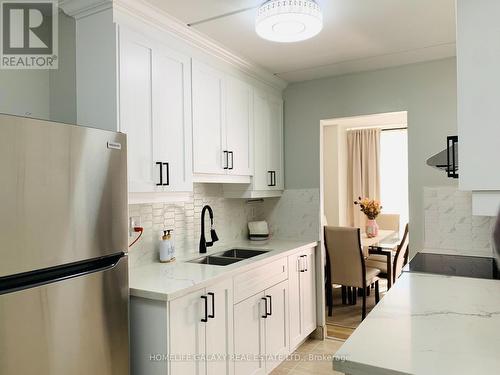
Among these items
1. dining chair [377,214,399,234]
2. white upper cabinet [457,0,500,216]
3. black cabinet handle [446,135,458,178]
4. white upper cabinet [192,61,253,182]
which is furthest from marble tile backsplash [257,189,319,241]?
dining chair [377,214,399,234]

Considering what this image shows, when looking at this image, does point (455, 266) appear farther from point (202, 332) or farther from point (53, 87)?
point (53, 87)

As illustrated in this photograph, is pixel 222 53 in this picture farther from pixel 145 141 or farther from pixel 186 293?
pixel 186 293

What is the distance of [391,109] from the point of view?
3.11 m

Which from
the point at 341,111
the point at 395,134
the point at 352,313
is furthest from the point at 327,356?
the point at 395,134

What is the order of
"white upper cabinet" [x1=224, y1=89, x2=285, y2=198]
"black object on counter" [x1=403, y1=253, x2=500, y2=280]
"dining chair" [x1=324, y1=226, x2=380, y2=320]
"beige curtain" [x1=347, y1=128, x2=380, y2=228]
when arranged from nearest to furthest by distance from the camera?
"black object on counter" [x1=403, y1=253, x2=500, y2=280] < "white upper cabinet" [x1=224, y1=89, x2=285, y2=198] < "dining chair" [x1=324, y1=226, x2=380, y2=320] < "beige curtain" [x1=347, y1=128, x2=380, y2=228]

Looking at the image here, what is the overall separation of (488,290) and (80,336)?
185 cm

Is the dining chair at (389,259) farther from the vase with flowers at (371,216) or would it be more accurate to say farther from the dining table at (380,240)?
the vase with flowers at (371,216)

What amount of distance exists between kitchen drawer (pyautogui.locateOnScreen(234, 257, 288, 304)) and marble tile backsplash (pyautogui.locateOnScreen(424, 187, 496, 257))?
1205 mm

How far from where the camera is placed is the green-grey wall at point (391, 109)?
293cm

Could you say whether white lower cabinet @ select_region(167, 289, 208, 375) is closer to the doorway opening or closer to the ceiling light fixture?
the ceiling light fixture

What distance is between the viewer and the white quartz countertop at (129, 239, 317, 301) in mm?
1818

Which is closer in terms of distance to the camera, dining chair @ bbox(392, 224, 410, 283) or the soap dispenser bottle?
the soap dispenser bottle

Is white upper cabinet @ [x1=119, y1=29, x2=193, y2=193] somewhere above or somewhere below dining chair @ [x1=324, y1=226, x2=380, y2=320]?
above

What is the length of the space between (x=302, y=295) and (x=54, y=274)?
221 centimetres
